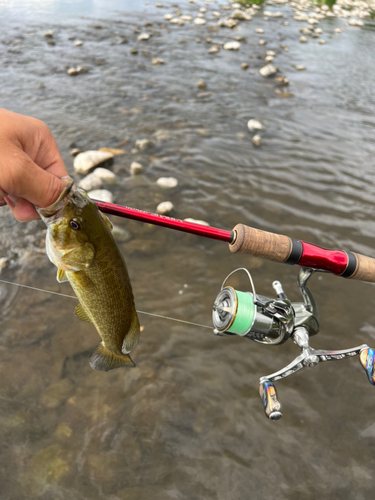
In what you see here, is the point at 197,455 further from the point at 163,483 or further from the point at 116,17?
the point at 116,17

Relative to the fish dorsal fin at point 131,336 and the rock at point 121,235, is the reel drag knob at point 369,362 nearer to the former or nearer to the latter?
the fish dorsal fin at point 131,336

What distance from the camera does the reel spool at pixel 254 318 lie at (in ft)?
7.15

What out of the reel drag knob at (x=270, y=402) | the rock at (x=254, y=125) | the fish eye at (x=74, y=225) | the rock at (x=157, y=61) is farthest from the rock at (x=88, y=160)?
the rock at (x=157, y=61)

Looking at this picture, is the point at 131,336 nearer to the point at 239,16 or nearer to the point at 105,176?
the point at 105,176

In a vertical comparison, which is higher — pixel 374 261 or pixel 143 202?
pixel 374 261

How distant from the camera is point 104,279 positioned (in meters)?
1.75

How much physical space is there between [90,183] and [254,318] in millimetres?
3458

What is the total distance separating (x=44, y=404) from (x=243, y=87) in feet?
26.0

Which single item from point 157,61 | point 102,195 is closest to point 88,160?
point 102,195

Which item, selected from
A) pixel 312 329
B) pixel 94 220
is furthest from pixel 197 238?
pixel 94 220

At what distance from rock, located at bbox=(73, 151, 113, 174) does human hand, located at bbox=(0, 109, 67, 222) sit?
3447 mm

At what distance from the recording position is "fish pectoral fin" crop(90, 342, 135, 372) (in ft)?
6.72

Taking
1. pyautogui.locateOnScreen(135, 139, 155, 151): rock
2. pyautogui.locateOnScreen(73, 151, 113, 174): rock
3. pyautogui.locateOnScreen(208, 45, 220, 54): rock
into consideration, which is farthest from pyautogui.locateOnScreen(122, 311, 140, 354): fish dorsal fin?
pyautogui.locateOnScreen(208, 45, 220, 54): rock

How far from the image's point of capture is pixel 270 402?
2113 millimetres
